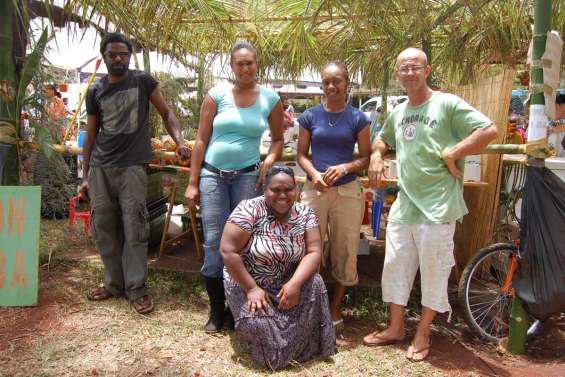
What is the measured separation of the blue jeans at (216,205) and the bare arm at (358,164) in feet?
1.73

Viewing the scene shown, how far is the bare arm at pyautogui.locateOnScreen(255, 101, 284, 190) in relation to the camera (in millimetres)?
3170

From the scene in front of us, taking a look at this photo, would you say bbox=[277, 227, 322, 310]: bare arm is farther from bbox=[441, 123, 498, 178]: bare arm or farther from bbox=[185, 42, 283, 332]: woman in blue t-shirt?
bbox=[441, 123, 498, 178]: bare arm

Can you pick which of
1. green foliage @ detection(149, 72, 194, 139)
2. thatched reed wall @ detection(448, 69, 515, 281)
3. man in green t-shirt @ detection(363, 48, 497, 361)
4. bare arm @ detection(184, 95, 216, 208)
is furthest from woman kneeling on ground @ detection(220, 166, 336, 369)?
green foliage @ detection(149, 72, 194, 139)

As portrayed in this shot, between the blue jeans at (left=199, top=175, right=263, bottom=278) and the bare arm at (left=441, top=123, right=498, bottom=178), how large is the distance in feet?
4.13

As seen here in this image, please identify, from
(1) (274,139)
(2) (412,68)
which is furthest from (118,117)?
(2) (412,68)

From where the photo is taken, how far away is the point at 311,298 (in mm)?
2920

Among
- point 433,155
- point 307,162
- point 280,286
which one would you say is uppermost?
point 433,155

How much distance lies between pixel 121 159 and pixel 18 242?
947 millimetres

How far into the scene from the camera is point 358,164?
3137 millimetres

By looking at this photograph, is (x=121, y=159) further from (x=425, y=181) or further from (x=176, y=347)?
(x=425, y=181)

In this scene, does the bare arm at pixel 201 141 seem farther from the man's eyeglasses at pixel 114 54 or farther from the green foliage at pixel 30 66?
the green foliage at pixel 30 66

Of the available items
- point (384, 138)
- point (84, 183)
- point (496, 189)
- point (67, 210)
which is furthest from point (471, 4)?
point (67, 210)

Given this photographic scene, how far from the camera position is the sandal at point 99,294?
12.0ft

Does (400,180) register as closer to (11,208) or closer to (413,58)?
(413,58)
